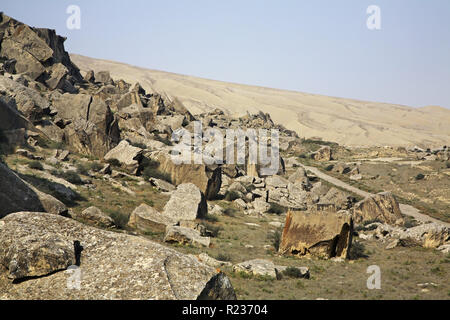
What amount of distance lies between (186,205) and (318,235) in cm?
719

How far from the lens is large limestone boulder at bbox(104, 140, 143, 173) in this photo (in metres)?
26.2

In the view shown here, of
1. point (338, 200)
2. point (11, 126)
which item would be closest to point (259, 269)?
point (11, 126)

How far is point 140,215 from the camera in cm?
1664

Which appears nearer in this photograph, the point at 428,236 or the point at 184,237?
the point at 184,237

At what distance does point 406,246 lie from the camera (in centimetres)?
1844

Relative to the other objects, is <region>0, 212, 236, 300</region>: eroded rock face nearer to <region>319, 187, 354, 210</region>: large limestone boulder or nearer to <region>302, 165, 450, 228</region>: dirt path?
<region>302, 165, 450, 228</region>: dirt path

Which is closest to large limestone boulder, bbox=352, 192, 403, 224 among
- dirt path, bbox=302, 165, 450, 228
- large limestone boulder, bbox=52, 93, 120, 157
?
dirt path, bbox=302, 165, 450, 228

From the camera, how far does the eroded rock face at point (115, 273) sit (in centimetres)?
529

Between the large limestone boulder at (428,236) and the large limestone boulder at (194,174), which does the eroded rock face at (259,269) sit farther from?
the large limestone boulder at (194,174)

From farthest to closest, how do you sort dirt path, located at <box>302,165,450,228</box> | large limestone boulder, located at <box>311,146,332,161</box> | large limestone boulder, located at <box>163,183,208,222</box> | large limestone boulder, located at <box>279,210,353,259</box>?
large limestone boulder, located at <box>311,146,332,161</box>, dirt path, located at <box>302,165,450,228</box>, large limestone boulder, located at <box>163,183,208,222</box>, large limestone boulder, located at <box>279,210,353,259</box>

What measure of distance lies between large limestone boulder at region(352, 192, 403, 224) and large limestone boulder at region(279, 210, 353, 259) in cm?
1090

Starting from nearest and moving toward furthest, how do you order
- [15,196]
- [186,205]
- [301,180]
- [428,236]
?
[15,196] → [428,236] → [186,205] → [301,180]

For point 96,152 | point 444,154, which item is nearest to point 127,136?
point 96,152

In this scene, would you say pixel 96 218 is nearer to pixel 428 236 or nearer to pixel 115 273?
pixel 115 273
